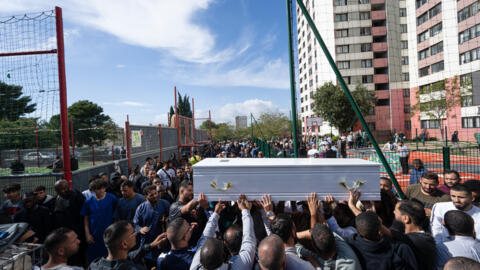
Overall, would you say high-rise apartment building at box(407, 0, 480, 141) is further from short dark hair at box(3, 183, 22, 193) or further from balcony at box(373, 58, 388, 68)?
short dark hair at box(3, 183, 22, 193)

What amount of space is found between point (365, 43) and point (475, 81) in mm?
35186

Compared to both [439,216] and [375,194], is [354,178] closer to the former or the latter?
[375,194]

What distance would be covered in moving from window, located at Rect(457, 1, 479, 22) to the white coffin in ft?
99.4

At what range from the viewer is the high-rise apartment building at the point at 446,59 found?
82.7 feet

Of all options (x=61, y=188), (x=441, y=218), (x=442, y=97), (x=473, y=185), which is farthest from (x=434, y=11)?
(x=61, y=188)

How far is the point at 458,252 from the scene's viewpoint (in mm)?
2361

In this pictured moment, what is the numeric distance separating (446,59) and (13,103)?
4049 centimetres

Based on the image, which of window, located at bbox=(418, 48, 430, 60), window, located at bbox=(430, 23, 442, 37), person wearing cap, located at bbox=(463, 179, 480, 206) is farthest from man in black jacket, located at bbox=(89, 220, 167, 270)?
window, located at bbox=(418, 48, 430, 60)

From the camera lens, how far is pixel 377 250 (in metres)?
2.23

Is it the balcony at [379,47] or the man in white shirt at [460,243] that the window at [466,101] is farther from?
the man in white shirt at [460,243]

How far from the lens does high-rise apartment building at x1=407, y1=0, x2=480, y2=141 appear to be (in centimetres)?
2522

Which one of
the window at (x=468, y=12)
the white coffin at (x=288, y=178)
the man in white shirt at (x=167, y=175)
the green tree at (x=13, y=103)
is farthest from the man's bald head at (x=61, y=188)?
the window at (x=468, y=12)

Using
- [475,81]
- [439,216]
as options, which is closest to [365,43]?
[475,81]

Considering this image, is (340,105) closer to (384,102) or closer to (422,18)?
(384,102)
